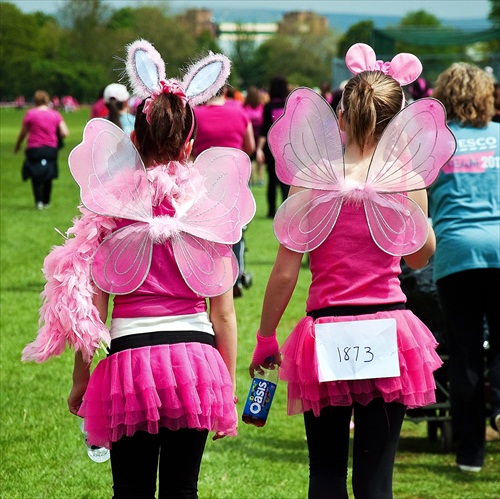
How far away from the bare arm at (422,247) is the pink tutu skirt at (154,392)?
897 mm

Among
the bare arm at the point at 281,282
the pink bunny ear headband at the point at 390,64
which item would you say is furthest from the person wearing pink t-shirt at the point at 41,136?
the bare arm at the point at 281,282

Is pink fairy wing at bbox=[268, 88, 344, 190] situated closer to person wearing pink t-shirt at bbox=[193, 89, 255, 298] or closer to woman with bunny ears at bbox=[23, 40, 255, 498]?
woman with bunny ears at bbox=[23, 40, 255, 498]

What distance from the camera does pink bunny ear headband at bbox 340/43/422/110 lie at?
3.76 meters

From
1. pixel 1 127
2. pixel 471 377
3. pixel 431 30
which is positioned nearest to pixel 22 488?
pixel 471 377

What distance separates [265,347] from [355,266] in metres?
0.44

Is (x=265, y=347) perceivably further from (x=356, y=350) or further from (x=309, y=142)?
(x=309, y=142)

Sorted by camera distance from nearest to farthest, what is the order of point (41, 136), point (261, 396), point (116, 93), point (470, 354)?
point (261, 396) < point (470, 354) < point (116, 93) < point (41, 136)

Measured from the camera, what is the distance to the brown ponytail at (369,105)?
11.5 feet

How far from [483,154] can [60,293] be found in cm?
257

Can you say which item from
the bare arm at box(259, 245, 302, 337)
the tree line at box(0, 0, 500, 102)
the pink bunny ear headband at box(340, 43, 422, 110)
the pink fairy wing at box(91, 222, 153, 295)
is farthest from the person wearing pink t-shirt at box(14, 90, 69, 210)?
the pink fairy wing at box(91, 222, 153, 295)

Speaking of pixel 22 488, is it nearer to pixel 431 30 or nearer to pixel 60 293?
pixel 60 293

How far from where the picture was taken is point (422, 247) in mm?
3658

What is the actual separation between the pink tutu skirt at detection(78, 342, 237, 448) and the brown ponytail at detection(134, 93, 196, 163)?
0.62 metres

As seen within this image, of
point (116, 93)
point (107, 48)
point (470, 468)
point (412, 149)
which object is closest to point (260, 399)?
point (412, 149)
